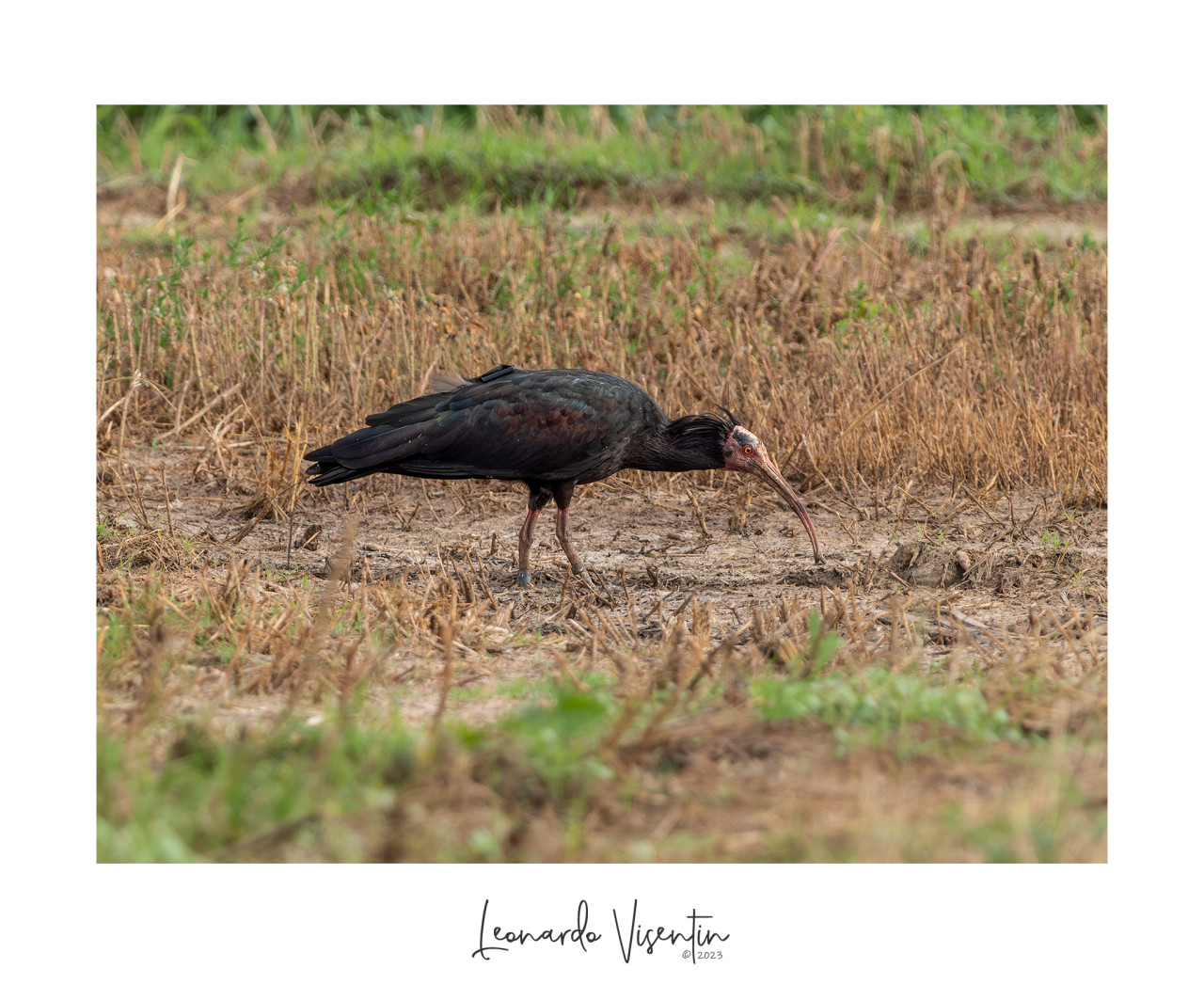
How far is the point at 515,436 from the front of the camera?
20.2 feet

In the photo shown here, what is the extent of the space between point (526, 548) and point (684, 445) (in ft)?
3.10

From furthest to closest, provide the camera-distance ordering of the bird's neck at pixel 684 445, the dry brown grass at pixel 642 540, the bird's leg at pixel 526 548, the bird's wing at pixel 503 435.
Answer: the bird's neck at pixel 684 445 → the bird's leg at pixel 526 548 → the bird's wing at pixel 503 435 → the dry brown grass at pixel 642 540

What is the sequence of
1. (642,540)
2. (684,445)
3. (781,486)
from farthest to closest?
(642,540)
(781,486)
(684,445)

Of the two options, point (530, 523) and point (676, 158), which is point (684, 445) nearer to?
point (530, 523)

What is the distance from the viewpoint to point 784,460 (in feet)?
25.7

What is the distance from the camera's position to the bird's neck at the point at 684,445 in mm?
6574

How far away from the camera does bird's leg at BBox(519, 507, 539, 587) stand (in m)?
6.37

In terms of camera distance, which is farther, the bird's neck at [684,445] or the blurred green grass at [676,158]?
the blurred green grass at [676,158]

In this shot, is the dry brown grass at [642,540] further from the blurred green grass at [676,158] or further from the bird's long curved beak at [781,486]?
the blurred green grass at [676,158]

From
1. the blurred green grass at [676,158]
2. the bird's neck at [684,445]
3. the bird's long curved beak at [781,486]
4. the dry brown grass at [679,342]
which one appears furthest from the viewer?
the blurred green grass at [676,158]

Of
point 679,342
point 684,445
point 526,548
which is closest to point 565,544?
point 526,548

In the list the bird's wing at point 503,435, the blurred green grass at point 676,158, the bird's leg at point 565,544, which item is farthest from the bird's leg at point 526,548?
the blurred green grass at point 676,158
